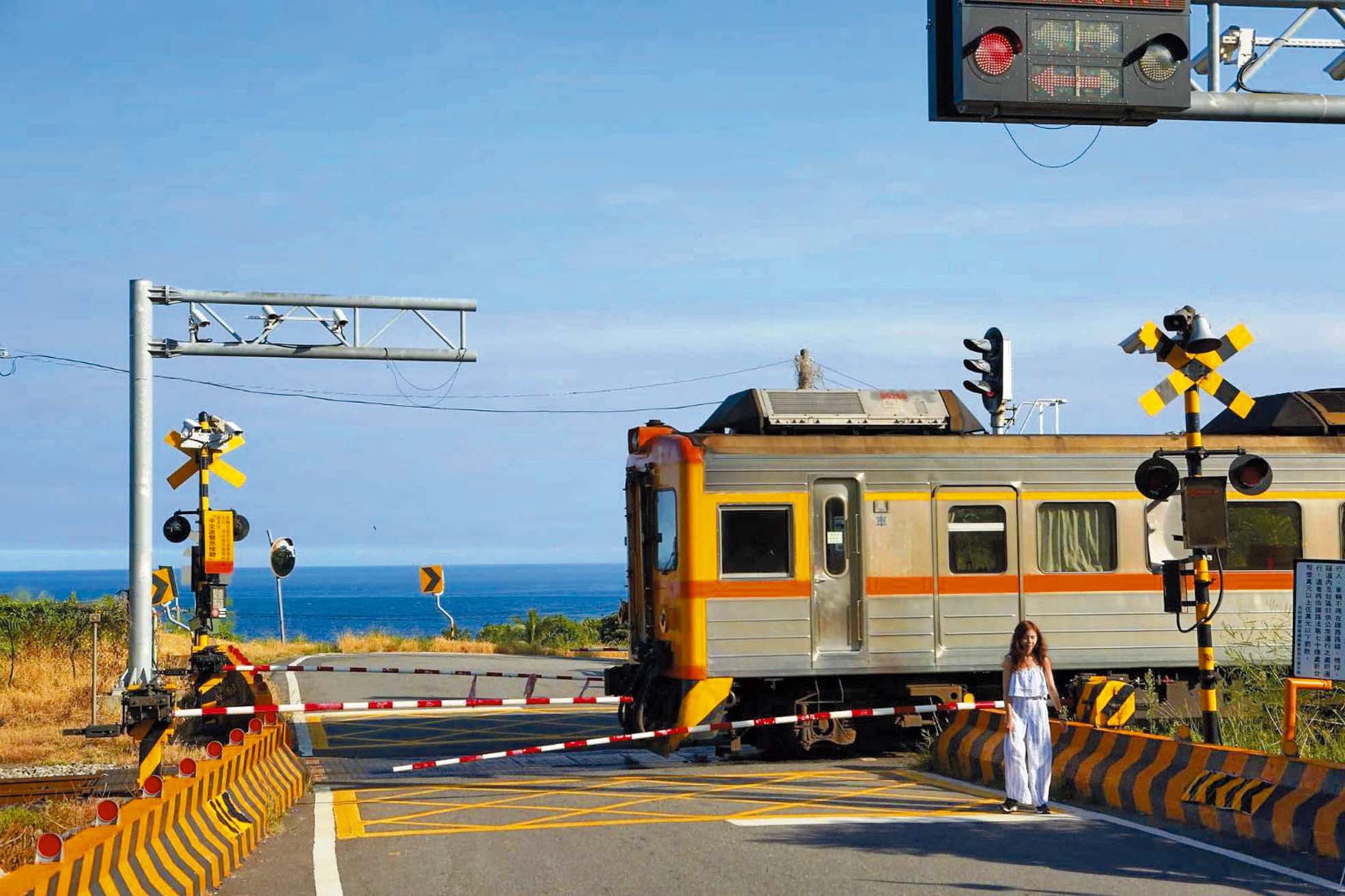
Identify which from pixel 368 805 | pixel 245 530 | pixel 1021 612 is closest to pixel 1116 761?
pixel 1021 612

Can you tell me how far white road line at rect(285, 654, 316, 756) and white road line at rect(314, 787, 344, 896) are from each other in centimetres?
366

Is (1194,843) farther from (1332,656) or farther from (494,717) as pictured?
(494,717)

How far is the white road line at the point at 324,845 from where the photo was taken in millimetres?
9055

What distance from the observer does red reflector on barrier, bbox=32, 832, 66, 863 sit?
21.4 feet

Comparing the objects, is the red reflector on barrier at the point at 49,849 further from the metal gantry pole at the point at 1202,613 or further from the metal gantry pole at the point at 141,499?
the metal gantry pole at the point at 141,499

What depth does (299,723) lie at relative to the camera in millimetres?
19844

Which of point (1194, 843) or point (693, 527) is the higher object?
point (693, 527)

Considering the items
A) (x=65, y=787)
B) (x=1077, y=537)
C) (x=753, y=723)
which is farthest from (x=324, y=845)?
(x=1077, y=537)

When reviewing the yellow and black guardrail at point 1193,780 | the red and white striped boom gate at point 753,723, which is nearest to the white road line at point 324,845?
the red and white striped boom gate at point 753,723

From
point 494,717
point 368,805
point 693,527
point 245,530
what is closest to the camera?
point 368,805

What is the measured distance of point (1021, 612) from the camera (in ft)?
50.6

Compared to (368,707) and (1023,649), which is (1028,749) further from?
(368,707)

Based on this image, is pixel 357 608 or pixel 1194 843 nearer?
pixel 1194 843

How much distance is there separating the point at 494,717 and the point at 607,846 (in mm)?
10811
